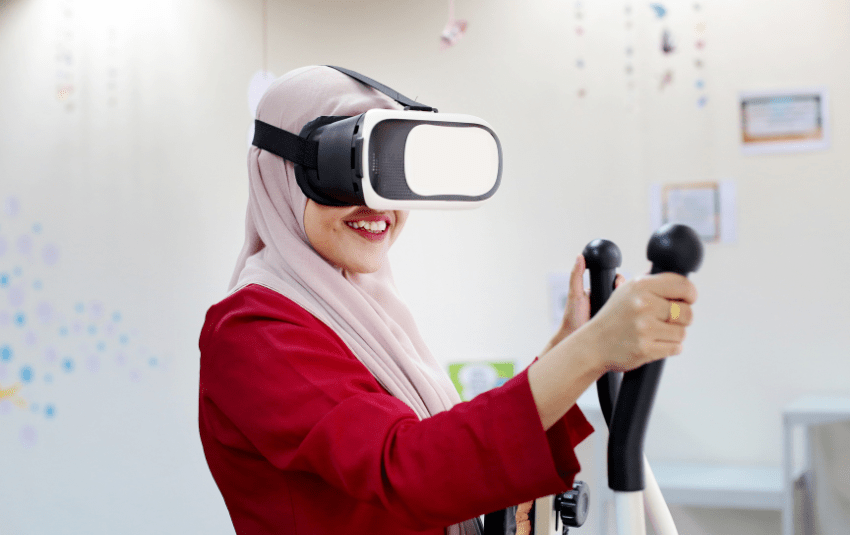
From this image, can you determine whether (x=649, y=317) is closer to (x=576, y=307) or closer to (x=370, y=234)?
(x=576, y=307)

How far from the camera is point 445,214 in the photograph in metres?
2.55

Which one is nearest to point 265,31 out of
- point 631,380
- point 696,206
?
point 696,206

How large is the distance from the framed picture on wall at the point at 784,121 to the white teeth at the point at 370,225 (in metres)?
1.73

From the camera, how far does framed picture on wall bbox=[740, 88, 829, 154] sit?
2.19 metres

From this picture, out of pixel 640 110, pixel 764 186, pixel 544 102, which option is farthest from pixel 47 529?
pixel 764 186

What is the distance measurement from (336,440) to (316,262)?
0.30m

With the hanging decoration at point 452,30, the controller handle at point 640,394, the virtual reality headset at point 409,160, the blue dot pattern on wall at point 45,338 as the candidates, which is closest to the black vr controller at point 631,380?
the controller handle at point 640,394

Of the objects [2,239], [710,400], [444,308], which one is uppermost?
[2,239]

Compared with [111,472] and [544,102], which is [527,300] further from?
[111,472]

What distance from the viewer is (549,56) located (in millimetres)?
2430

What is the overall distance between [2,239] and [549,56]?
2208 millimetres

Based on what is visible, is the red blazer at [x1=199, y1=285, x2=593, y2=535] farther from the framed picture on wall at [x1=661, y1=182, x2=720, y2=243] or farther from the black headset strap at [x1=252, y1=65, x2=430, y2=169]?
the framed picture on wall at [x1=661, y1=182, x2=720, y2=243]

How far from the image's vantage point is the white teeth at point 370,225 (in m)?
0.89

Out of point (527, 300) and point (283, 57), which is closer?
point (527, 300)
